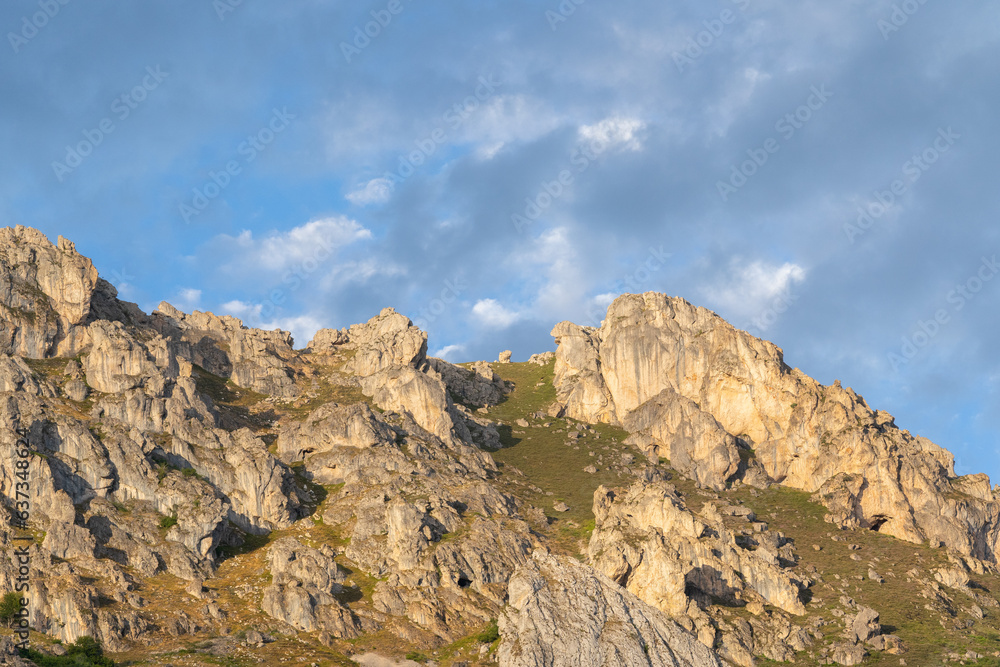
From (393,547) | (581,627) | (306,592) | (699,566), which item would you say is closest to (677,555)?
(699,566)

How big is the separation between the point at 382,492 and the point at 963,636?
297ft

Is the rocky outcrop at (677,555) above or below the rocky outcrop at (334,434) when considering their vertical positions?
below

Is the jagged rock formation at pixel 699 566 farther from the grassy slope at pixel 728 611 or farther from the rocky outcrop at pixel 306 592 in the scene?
the rocky outcrop at pixel 306 592

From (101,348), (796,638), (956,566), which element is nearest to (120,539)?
(101,348)

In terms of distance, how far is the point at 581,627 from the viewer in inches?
4365

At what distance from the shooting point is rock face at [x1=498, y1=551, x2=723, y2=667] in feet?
356

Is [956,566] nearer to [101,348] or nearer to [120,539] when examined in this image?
[120,539]

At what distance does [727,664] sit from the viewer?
123062mm

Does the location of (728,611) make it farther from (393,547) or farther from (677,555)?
(393,547)

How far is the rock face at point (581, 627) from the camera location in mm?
108562

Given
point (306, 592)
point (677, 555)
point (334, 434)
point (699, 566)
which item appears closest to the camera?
point (306, 592)

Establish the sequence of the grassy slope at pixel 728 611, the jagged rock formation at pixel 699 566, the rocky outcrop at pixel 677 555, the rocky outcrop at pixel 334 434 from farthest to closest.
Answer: the rocky outcrop at pixel 334 434 → the rocky outcrop at pixel 677 555 → the jagged rock formation at pixel 699 566 → the grassy slope at pixel 728 611

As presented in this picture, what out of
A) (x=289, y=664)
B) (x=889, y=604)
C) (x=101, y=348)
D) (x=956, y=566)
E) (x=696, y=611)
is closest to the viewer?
(x=289, y=664)

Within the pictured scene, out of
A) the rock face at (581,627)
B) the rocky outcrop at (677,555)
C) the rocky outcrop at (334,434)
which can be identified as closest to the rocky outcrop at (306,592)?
the rock face at (581,627)
